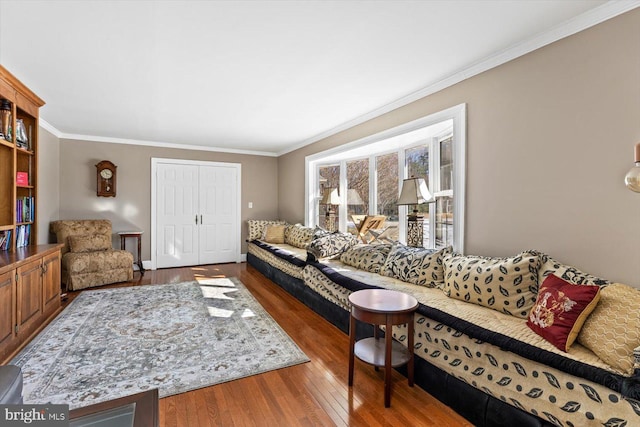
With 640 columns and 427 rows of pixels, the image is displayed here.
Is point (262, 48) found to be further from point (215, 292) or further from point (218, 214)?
point (218, 214)

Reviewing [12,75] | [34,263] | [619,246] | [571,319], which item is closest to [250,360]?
[571,319]

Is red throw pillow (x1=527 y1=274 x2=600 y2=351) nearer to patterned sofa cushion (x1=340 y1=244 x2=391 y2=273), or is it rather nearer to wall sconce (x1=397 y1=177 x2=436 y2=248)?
wall sconce (x1=397 y1=177 x2=436 y2=248)

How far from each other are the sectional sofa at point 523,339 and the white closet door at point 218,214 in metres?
4.17

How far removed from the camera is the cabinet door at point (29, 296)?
2631 millimetres

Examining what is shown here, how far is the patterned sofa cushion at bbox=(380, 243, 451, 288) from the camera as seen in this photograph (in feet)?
8.70

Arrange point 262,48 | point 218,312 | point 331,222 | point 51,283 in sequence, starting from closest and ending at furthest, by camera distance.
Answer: point 262,48 → point 51,283 → point 218,312 → point 331,222

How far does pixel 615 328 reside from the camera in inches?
57.6

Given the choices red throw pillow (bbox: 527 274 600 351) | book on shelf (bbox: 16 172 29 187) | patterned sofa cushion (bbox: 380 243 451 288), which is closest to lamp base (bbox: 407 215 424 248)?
patterned sofa cushion (bbox: 380 243 451 288)

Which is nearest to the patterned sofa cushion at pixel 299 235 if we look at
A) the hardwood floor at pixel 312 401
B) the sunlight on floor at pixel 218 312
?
the sunlight on floor at pixel 218 312

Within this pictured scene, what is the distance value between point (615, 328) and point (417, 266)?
→ 141cm

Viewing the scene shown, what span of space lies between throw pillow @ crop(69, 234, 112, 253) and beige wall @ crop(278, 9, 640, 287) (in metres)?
5.26

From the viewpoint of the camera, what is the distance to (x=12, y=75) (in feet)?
9.04

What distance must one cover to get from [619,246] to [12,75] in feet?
15.8

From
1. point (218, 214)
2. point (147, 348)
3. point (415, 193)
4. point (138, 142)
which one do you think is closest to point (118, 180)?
point (138, 142)
